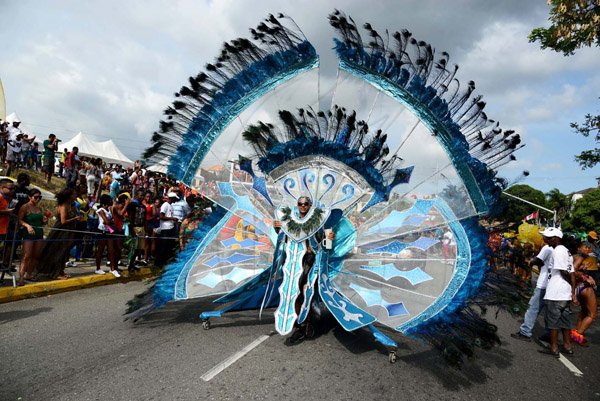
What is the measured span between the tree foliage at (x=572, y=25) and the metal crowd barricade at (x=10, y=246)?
10860 millimetres

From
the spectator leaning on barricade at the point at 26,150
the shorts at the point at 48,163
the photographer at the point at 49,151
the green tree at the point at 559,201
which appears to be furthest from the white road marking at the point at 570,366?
the green tree at the point at 559,201

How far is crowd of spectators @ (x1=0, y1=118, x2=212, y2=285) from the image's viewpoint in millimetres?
6625

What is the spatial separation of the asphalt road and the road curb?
0.36 meters

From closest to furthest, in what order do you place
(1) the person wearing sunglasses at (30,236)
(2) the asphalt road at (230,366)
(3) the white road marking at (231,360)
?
(2) the asphalt road at (230,366) < (3) the white road marking at (231,360) < (1) the person wearing sunglasses at (30,236)

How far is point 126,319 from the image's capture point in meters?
5.05

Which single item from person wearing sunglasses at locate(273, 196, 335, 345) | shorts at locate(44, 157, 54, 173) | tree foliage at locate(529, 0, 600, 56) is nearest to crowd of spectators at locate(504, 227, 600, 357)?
person wearing sunglasses at locate(273, 196, 335, 345)

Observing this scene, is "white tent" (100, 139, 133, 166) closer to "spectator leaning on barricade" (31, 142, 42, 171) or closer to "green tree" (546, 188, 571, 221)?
"spectator leaning on barricade" (31, 142, 42, 171)

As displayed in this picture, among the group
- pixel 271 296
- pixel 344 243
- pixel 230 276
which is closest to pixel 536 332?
pixel 344 243

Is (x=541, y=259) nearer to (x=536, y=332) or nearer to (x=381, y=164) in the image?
(x=536, y=332)

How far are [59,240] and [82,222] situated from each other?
A: 1.85 m

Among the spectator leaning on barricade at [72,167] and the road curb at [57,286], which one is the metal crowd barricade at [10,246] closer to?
the road curb at [57,286]

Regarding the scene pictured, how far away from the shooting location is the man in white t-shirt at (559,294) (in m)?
5.48

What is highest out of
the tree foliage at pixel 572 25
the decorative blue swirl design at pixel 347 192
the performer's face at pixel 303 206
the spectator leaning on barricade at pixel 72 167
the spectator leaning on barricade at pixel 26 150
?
the tree foliage at pixel 572 25

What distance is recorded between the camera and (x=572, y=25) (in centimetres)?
852
